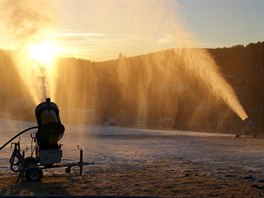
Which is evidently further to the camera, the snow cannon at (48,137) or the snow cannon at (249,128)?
the snow cannon at (249,128)

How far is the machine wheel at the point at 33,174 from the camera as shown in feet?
52.1

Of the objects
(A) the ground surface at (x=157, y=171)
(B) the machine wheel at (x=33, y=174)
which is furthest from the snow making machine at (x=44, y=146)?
(A) the ground surface at (x=157, y=171)

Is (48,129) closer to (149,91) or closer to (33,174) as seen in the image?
(33,174)

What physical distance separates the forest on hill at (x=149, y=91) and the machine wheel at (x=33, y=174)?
3086 centimetres

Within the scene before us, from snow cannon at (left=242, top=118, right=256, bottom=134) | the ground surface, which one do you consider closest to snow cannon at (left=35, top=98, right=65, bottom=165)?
the ground surface

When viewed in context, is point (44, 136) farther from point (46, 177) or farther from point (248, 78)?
point (248, 78)

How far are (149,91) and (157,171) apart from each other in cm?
6954

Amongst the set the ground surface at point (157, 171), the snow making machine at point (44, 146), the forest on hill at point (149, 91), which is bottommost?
the ground surface at point (157, 171)

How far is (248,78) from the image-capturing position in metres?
→ 79.2

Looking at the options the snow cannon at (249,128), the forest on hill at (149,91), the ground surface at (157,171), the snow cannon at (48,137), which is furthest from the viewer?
the forest on hill at (149,91)

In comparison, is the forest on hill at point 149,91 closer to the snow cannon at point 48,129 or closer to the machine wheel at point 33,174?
the snow cannon at point 48,129

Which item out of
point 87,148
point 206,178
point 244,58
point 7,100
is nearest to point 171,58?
point 244,58

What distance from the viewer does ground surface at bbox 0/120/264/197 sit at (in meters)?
14.5

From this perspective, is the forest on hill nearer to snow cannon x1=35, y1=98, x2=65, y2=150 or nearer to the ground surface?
the ground surface
